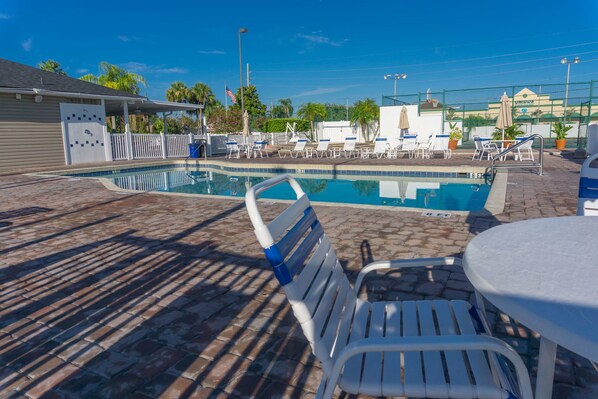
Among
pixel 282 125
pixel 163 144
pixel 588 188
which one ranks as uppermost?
pixel 282 125

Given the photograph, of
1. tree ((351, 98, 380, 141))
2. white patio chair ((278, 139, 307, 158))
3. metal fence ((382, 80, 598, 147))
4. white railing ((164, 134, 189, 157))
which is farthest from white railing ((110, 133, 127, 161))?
tree ((351, 98, 380, 141))

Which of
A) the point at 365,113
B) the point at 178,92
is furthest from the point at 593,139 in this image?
the point at 178,92

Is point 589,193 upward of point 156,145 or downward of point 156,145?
downward

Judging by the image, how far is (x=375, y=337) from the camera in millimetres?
1331

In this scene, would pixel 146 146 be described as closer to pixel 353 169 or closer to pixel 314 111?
pixel 353 169

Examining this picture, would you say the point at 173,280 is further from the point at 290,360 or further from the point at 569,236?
the point at 569,236

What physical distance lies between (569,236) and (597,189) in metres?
1.22

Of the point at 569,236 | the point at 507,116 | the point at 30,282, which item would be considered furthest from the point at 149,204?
the point at 507,116

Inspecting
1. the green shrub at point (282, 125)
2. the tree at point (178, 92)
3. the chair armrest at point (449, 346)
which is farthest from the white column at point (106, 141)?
A: the tree at point (178, 92)

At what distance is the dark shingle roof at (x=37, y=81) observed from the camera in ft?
48.1

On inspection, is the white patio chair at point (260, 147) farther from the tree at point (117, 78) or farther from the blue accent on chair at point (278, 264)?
the blue accent on chair at point (278, 264)

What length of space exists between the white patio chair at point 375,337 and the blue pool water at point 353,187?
19.5 ft

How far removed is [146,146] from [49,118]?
417 cm

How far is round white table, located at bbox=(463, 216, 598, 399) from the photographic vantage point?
3.21 ft
